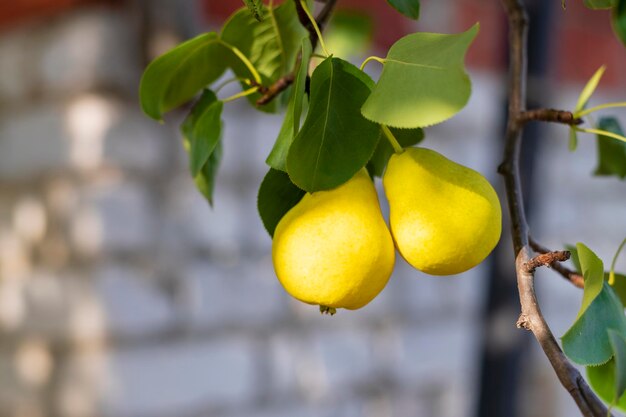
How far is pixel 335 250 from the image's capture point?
0.28 metres

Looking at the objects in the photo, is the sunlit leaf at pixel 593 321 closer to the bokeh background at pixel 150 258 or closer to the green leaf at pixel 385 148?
the green leaf at pixel 385 148

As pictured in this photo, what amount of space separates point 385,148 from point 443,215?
0.20 feet

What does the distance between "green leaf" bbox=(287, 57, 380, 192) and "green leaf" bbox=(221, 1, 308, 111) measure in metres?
0.09

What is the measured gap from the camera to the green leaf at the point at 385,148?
1.09ft

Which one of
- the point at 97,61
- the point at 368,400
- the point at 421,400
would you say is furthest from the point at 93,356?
the point at 421,400

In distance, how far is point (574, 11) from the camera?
149 cm

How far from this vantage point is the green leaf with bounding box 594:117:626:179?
40 cm

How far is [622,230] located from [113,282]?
1.08 meters

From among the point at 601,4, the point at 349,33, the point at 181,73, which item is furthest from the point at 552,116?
the point at 349,33

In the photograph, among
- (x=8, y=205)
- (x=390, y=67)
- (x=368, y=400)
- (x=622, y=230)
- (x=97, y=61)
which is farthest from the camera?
(x=622, y=230)

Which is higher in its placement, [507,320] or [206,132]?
[206,132]

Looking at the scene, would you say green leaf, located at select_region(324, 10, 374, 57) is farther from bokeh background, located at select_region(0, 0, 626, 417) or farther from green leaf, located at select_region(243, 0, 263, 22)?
green leaf, located at select_region(243, 0, 263, 22)

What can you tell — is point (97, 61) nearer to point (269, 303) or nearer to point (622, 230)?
point (269, 303)

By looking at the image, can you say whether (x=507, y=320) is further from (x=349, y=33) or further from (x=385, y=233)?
(x=385, y=233)
